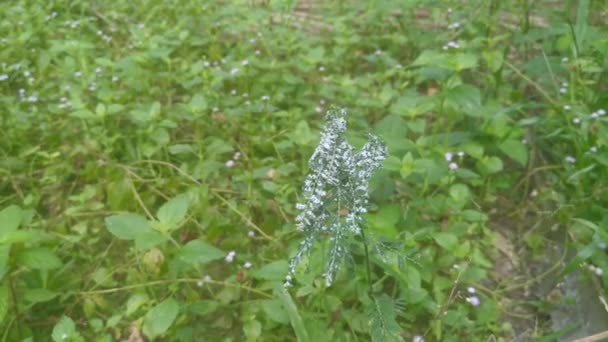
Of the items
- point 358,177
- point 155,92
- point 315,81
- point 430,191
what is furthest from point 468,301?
point 155,92

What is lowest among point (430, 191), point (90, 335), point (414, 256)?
point (90, 335)

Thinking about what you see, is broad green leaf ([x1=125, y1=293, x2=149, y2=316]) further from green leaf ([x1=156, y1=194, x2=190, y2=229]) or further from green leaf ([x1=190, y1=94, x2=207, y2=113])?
green leaf ([x1=190, y1=94, x2=207, y2=113])

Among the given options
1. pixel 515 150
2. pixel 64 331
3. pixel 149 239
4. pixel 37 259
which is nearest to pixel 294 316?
pixel 149 239

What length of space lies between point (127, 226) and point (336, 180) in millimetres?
811

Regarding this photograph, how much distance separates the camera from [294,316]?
185cm

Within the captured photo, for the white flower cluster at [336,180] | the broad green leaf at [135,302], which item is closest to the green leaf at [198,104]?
the broad green leaf at [135,302]

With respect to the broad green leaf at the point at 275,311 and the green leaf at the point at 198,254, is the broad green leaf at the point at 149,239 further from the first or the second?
the broad green leaf at the point at 275,311

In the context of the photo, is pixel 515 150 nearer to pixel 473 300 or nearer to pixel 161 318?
pixel 473 300

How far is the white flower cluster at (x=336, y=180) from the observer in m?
1.45

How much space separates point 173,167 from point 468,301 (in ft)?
4.70

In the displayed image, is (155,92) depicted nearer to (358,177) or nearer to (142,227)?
(142,227)

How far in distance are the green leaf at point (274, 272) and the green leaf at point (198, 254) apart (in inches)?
5.2

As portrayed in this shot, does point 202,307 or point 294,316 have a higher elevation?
point 294,316

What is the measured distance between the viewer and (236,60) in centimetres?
347
